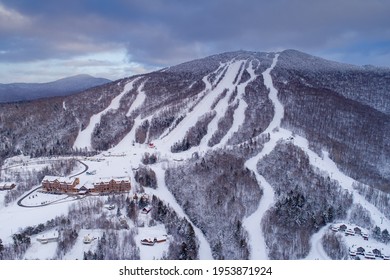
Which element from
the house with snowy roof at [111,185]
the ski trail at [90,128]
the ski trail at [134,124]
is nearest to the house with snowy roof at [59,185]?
the house with snowy roof at [111,185]

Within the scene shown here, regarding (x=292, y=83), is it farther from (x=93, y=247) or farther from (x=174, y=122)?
(x=93, y=247)

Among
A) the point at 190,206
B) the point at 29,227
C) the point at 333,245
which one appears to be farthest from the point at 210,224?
the point at 29,227

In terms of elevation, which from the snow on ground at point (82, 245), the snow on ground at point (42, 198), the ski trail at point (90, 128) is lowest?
the snow on ground at point (82, 245)

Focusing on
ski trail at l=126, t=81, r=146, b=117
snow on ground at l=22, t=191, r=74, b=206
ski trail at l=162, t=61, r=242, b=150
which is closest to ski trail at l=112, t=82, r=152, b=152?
ski trail at l=126, t=81, r=146, b=117

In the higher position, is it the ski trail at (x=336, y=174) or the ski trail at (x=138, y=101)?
the ski trail at (x=138, y=101)

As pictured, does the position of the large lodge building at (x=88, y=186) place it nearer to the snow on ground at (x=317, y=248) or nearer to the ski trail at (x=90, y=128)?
the snow on ground at (x=317, y=248)

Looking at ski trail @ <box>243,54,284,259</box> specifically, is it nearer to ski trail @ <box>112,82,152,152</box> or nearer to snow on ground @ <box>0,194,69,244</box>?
snow on ground @ <box>0,194,69,244</box>

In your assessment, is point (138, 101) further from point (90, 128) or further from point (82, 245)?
point (82, 245)
